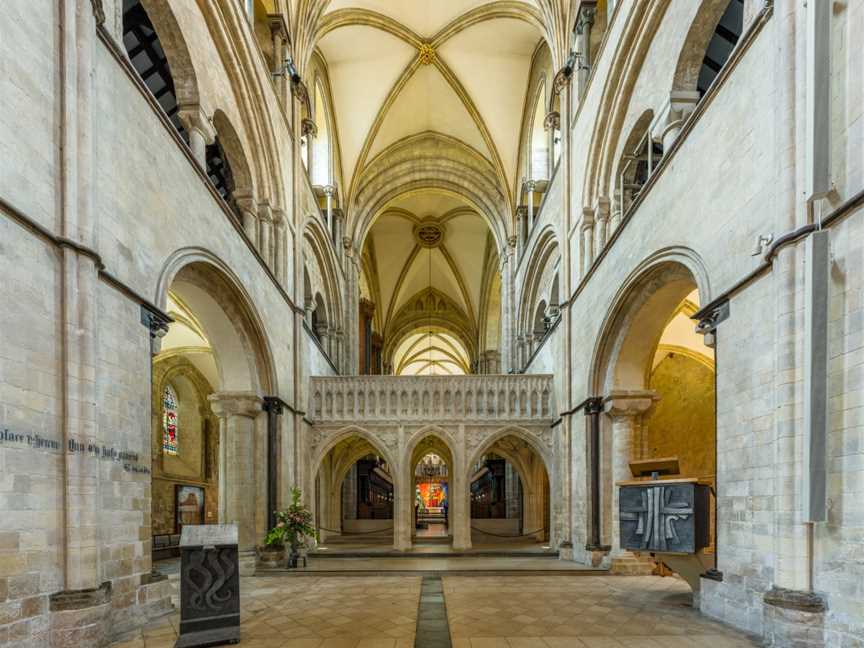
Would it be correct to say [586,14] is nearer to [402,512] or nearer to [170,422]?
[402,512]

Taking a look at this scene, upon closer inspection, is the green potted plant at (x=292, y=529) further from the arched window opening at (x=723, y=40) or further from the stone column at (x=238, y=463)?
the arched window opening at (x=723, y=40)

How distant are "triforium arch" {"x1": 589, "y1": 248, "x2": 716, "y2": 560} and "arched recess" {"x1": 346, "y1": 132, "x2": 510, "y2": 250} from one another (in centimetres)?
908

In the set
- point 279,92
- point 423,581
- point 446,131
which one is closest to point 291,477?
point 423,581

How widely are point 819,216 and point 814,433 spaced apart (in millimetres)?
1856

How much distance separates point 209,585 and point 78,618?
1184 mm

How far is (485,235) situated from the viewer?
98.7ft

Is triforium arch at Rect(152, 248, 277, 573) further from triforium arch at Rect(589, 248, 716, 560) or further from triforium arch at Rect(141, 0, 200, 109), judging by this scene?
triforium arch at Rect(589, 248, 716, 560)

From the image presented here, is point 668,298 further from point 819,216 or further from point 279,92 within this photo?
point 279,92

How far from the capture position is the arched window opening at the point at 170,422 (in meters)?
19.5

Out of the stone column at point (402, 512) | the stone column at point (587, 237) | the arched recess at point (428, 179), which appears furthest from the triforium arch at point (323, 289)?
the stone column at point (587, 237)

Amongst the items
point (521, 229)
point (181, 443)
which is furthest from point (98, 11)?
point (181, 443)

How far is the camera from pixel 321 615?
8008mm

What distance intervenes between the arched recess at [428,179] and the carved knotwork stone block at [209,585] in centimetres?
1741

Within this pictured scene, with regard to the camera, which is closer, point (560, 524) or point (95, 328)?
point (95, 328)
